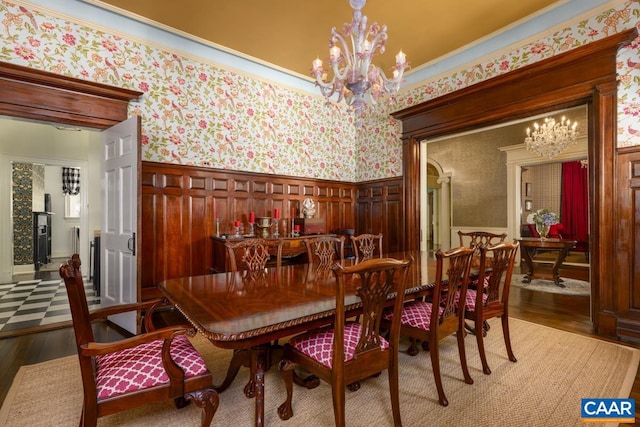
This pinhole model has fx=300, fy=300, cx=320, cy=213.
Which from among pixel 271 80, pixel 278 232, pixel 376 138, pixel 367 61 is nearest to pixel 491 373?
pixel 367 61

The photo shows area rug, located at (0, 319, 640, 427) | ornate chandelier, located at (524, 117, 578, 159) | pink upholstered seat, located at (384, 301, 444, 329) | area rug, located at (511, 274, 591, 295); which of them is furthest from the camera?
ornate chandelier, located at (524, 117, 578, 159)

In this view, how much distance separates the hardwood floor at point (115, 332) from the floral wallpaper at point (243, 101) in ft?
6.15

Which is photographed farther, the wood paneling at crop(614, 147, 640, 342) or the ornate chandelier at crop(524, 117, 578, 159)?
the ornate chandelier at crop(524, 117, 578, 159)

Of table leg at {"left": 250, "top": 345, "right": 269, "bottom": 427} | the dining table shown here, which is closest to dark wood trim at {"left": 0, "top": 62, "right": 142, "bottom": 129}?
table leg at {"left": 250, "top": 345, "right": 269, "bottom": 427}

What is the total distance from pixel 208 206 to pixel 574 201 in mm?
8687

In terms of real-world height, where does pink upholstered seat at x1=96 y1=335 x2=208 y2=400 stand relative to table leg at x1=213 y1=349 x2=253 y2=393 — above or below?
above

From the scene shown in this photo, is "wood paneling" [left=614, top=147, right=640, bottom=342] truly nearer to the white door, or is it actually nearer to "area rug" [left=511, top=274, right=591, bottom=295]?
"area rug" [left=511, top=274, right=591, bottom=295]

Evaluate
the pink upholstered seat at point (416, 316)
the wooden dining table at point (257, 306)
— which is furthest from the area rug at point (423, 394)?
the pink upholstered seat at point (416, 316)

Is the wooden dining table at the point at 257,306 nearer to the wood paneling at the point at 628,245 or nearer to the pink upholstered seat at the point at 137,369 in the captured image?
the pink upholstered seat at the point at 137,369

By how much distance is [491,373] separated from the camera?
2125 millimetres

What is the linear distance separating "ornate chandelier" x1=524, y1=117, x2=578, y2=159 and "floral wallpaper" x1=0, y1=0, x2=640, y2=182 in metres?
2.63

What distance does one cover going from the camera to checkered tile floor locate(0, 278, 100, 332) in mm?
3176

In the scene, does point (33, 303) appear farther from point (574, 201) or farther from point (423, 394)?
point (574, 201)

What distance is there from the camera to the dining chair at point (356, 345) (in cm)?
135
